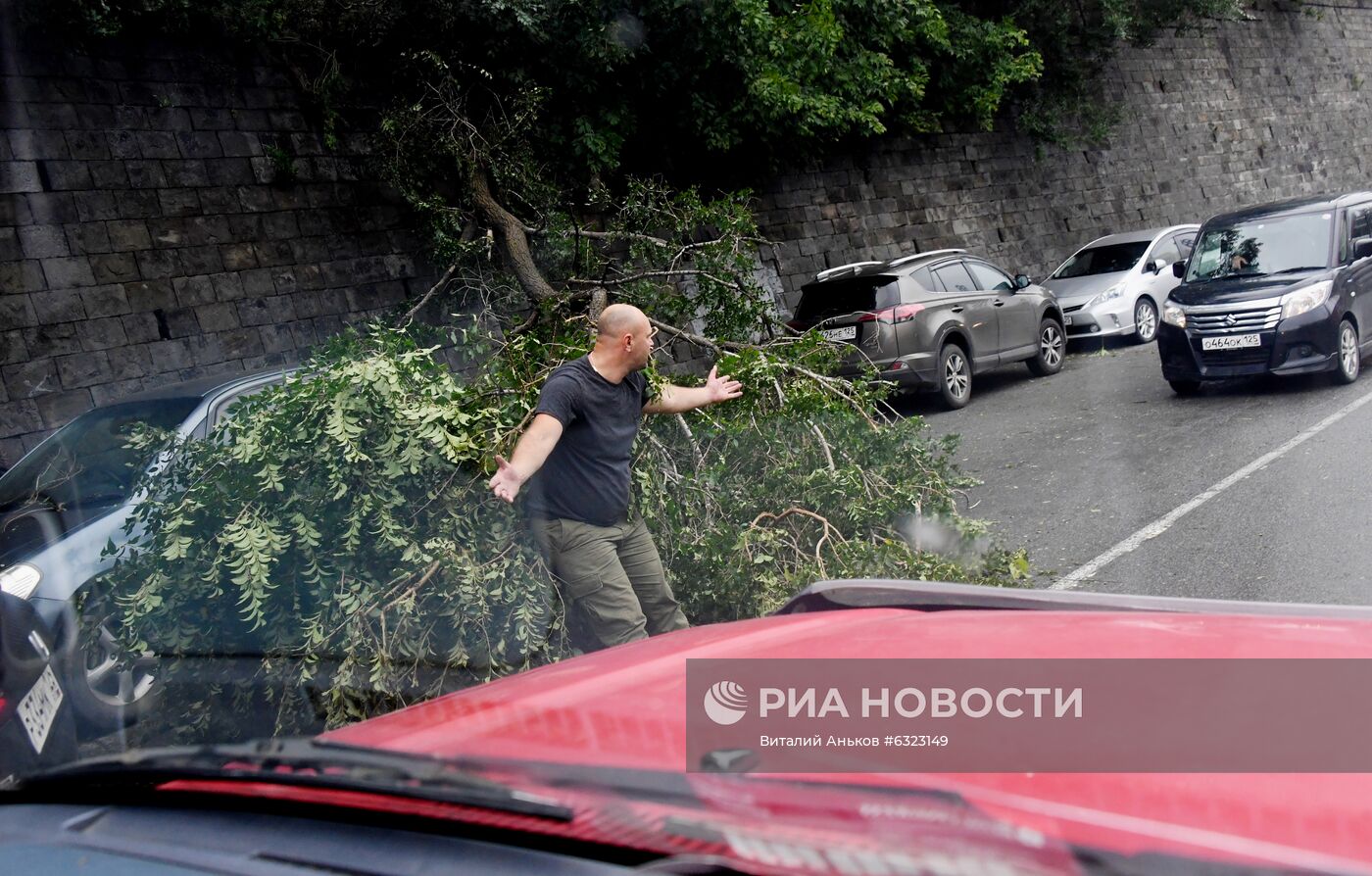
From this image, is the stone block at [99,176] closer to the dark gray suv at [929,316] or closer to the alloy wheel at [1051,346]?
the dark gray suv at [929,316]

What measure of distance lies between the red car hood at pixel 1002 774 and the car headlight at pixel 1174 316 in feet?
31.0

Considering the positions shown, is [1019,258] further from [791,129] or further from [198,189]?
[198,189]

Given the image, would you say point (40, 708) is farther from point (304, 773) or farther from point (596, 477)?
point (304, 773)

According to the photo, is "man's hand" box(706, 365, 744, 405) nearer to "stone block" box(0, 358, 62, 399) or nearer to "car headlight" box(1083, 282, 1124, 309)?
"stone block" box(0, 358, 62, 399)

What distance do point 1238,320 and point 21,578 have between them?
9.93 m

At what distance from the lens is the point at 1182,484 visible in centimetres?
815

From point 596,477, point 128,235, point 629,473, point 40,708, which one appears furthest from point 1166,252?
point 40,708

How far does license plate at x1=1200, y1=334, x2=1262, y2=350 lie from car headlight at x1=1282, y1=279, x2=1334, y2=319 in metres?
0.31

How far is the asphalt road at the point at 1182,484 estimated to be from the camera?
6.18 meters

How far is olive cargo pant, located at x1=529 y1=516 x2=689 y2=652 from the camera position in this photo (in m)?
4.47

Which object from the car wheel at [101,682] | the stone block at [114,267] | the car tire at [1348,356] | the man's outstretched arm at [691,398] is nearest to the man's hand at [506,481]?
the man's outstretched arm at [691,398]

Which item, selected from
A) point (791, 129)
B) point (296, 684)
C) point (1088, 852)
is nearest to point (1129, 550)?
point (296, 684)

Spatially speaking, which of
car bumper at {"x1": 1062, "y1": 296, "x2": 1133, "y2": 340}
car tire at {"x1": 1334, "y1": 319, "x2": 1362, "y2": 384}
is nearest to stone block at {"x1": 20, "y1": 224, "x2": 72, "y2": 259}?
car tire at {"x1": 1334, "y1": 319, "x2": 1362, "y2": 384}

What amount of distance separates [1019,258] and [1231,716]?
2154 centimetres
